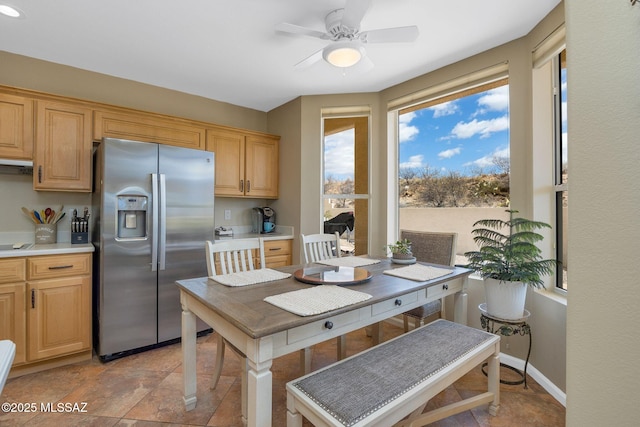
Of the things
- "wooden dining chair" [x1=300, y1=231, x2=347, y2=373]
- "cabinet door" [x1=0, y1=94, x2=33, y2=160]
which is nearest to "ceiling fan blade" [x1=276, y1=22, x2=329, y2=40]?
"wooden dining chair" [x1=300, y1=231, x2=347, y2=373]

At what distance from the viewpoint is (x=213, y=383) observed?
201cm

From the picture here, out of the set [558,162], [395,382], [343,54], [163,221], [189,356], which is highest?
[343,54]

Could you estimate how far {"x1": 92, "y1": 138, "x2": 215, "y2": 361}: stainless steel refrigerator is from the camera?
7.89 ft

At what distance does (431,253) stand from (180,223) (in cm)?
228

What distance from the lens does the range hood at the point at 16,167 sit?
235 centimetres

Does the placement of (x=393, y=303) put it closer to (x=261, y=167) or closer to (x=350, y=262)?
(x=350, y=262)

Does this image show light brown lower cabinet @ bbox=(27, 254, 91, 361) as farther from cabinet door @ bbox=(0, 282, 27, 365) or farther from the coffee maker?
the coffee maker

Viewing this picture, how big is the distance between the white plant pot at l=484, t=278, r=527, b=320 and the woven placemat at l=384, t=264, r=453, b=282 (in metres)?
0.32

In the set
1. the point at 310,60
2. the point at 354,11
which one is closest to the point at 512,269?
the point at 354,11

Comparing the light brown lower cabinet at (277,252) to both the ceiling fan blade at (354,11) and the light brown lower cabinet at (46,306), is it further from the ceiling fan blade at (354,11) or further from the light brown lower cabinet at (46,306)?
the ceiling fan blade at (354,11)

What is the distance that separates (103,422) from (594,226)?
2.41 m

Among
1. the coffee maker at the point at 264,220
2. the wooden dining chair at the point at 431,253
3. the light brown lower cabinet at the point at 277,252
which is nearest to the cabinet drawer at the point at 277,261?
the light brown lower cabinet at the point at 277,252

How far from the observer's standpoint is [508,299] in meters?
2.00

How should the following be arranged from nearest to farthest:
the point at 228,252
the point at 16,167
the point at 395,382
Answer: the point at 395,382 < the point at 228,252 < the point at 16,167
